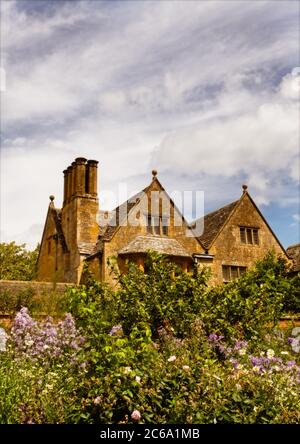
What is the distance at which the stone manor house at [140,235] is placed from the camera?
26.0 meters

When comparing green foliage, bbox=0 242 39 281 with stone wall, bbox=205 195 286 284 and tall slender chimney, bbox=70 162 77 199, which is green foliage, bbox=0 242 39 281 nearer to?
tall slender chimney, bbox=70 162 77 199

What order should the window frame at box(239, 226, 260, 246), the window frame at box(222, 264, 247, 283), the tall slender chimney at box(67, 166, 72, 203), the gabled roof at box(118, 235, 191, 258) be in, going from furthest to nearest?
the window frame at box(239, 226, 260, 246)
the tall slender chimney at box(67, 166, 72, 203)
the window frame at box(222, 264, 247, 283)
the gabled roof at box(118, 235, 191, 258)

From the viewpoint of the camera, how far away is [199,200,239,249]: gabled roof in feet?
95.0

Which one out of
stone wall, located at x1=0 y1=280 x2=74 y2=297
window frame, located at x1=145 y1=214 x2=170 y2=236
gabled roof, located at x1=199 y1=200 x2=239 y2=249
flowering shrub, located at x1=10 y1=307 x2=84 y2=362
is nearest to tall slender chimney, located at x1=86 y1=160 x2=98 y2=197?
window frame, located at x1=145 y1=214 x2=170 y2=236

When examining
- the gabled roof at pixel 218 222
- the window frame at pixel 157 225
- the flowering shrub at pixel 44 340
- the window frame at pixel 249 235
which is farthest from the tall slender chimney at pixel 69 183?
the flowering shrub at pixel 44 340

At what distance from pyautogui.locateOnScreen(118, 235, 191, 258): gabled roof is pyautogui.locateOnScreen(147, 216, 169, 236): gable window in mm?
379

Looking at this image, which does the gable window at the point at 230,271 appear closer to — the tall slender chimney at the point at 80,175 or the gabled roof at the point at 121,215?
the gabled roof at the point at 121,215

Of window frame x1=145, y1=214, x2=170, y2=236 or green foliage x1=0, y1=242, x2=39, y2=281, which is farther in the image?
green foliage x1=0, y1=242, x2=39, y2=281

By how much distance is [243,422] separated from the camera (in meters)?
5.80

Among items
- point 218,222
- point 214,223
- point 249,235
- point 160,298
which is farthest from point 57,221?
point 160,298

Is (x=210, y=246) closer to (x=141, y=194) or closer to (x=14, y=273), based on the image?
(x=141, y=194)

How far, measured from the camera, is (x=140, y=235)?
26406mm

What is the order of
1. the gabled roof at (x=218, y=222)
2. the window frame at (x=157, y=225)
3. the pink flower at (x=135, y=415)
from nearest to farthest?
the pink flower at (x=135, y=415) < the window frame at (x=157, y=225) < the gabled roof at (x=218, y=222)

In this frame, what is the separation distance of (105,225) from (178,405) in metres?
23.6
